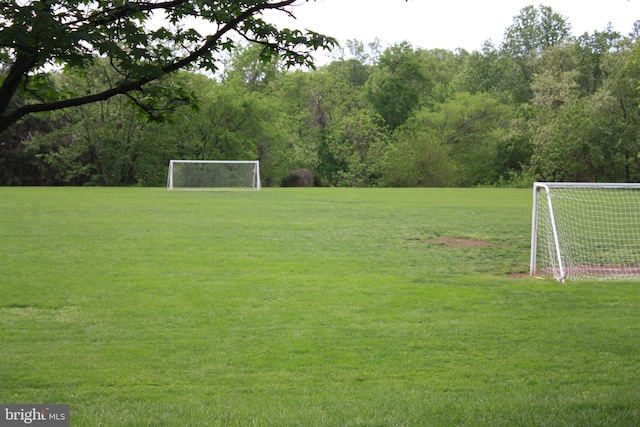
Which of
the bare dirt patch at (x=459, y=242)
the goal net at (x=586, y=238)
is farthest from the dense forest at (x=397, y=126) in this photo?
the bare dirt patch at (x=459, y=242)

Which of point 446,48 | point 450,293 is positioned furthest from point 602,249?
point 446,48

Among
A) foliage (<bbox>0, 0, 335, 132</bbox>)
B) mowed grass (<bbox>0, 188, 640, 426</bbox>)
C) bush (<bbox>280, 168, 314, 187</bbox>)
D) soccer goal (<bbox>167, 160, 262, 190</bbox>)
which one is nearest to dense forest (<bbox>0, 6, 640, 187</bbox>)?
bush (<bbox>280, 168, 314, 187</bbox>)

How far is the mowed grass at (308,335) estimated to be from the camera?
5289mm

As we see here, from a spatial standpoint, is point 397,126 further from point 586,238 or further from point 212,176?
point 586,238

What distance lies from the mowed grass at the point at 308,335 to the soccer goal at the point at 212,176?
2905 centimetres

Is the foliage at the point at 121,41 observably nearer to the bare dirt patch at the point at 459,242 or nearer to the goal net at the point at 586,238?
the goal net at the point at 586,238

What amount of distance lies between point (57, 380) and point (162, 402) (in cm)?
116

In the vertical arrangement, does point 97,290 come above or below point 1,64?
below

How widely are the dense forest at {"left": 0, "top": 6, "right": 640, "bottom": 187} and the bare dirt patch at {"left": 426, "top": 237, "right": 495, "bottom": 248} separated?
28478mm

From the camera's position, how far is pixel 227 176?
1805 inches

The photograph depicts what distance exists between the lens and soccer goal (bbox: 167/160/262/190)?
149 ft

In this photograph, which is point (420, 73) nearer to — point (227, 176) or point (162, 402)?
point (227, 176)

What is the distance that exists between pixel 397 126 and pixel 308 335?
56.1 meters

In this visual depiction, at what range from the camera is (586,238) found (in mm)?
17453
